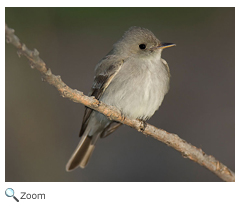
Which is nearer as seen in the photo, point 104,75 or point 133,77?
point 133,77

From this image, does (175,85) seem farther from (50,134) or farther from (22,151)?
(22,151)

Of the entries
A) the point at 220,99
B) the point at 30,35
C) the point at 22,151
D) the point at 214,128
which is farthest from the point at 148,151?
the point at 30,35

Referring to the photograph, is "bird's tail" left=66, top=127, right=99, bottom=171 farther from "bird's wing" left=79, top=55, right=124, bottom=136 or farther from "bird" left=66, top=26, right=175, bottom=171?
"bird's wing" left=79, top=55, right=124, bottom=136

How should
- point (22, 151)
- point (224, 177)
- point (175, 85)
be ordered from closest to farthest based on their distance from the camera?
point (224, 177), point (22, 151), point (175, 85)

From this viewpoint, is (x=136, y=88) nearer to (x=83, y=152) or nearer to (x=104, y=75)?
(x=104, y=75)
